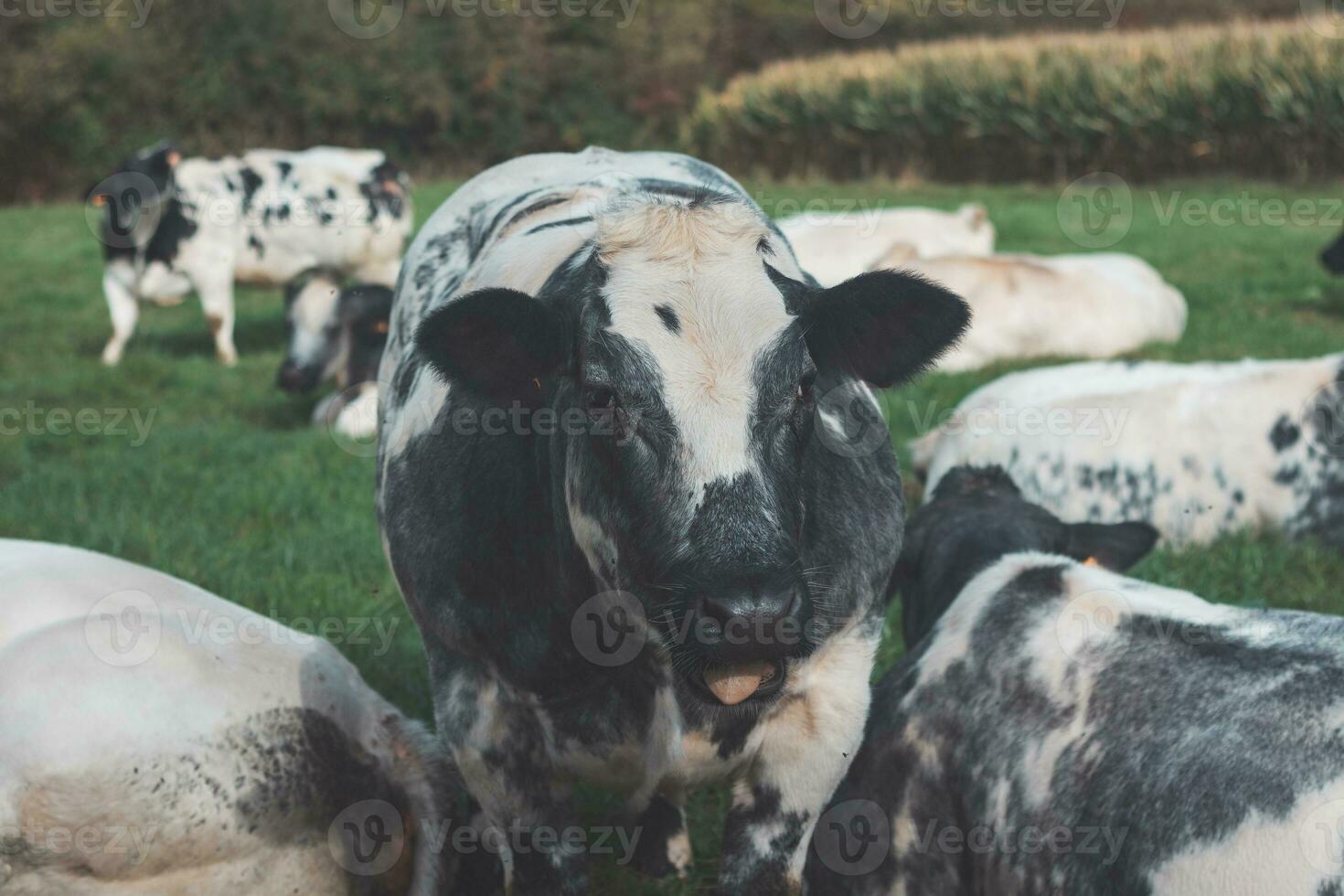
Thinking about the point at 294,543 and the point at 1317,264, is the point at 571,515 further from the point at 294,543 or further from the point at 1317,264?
the point at 1317,264

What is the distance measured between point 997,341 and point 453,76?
2895 cm

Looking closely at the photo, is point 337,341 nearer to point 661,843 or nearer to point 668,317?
point 661,843

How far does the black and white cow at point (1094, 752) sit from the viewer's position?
9.23 feet

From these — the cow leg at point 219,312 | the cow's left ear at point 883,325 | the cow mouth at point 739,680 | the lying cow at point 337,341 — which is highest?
the cow's left ear at point 883,325

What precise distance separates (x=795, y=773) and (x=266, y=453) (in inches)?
232

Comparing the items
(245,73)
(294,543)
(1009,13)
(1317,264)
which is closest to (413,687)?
(294,543)

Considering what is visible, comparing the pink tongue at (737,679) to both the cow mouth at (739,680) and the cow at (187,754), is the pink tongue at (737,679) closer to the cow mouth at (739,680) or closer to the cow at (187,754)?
the cow mouth at (739,680)

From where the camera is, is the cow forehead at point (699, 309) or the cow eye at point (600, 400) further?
the cow eye at point (600, 400)

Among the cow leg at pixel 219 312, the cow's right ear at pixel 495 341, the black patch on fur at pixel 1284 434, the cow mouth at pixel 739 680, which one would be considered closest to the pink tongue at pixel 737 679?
the cow mouth at pixel 739 680

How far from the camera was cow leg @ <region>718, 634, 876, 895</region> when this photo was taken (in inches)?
135

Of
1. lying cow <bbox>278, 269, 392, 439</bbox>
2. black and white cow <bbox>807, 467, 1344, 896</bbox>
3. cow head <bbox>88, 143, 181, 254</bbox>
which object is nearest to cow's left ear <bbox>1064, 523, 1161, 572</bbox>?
black and white cow <bbox>807, 467, 1344, 896</bbox>

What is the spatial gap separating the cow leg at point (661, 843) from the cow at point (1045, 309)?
21.3ft

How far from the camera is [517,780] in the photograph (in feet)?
11.5

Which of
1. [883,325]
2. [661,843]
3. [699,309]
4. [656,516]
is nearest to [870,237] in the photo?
[661,843]
